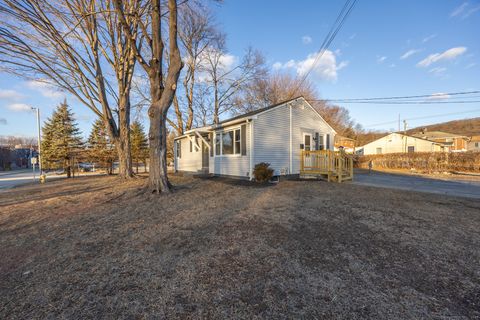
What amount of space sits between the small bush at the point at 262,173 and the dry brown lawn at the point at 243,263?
3976 mm

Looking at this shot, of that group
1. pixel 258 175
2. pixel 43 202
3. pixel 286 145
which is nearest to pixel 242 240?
pixel 258 175

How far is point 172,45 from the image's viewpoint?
21.0 ft

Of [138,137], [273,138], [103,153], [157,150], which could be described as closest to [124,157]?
[157,150]

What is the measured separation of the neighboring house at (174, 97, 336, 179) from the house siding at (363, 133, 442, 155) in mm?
23601

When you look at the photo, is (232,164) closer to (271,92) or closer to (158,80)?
(158,80)

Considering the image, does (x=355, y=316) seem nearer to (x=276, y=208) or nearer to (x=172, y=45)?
(x=276, y=208)

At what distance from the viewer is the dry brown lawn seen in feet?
5.97

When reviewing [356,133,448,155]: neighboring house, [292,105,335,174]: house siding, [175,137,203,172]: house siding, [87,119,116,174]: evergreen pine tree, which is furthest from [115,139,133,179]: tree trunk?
[356,133,448,155]: neighboring house

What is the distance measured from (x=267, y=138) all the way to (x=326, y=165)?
310 centimetres

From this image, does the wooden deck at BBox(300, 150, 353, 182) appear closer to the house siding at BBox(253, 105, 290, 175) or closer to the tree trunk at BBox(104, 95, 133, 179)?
the house siding at BBox(253, 105, 290, 175)

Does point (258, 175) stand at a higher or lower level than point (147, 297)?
higher

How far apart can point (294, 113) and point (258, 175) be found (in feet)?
14.0

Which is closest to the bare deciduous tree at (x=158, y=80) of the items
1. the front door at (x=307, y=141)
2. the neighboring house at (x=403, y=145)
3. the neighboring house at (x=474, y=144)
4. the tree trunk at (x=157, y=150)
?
the tree trunk at (x=157, y=150)

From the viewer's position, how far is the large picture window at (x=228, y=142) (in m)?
10.1
